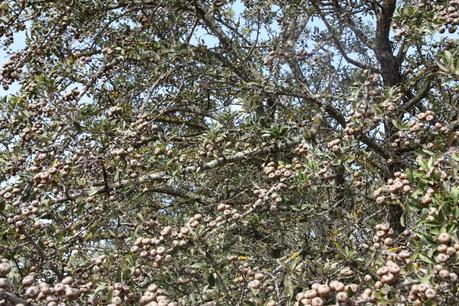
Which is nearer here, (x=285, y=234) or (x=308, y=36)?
(x=285, y=234)

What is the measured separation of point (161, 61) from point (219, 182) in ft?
4.43

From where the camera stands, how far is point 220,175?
515 centimetres

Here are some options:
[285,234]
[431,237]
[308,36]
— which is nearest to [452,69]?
[431,237]

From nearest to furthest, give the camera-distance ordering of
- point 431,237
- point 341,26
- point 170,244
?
point 431,237
point 170,244
point 341,26

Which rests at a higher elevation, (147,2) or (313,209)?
(147,2)

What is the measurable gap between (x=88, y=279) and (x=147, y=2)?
3.43 m

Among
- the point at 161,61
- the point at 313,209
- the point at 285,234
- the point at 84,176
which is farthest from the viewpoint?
the point at 161,61

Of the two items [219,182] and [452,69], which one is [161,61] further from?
[452,69]

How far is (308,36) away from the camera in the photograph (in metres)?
8.12

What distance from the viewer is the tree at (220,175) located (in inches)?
100

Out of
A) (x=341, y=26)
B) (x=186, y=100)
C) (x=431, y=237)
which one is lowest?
(x=431, y=237)

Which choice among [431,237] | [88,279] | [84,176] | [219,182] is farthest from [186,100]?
[431,237]

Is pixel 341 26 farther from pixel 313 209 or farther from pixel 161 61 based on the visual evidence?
pixel 313 209

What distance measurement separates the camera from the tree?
8.34 feet
